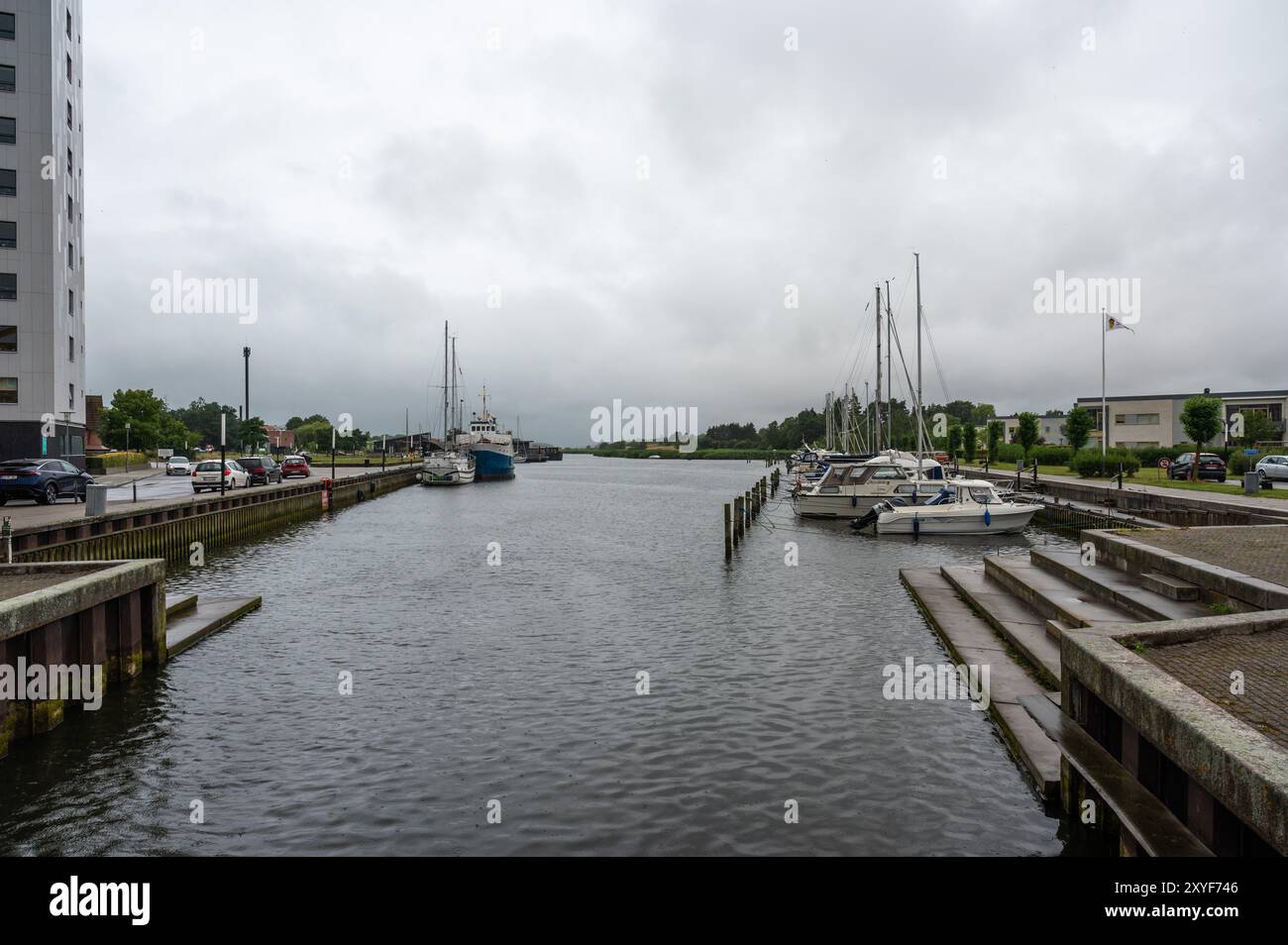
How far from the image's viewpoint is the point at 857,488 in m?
45.1

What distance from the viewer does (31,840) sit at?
8.30 m

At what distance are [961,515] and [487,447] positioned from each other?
7644 cm

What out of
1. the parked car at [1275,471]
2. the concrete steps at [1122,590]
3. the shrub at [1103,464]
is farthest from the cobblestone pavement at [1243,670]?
the shrub at [1103,464]

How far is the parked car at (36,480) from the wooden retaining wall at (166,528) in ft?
16.1

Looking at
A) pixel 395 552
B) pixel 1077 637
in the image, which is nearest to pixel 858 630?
pixel 1077 637

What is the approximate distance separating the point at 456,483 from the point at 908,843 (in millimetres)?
82892

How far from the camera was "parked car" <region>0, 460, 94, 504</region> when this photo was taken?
32.1 metres

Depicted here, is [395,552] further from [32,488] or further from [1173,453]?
[1173,453]

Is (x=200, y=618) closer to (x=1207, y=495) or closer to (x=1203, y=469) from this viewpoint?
(x=1207, y=495)

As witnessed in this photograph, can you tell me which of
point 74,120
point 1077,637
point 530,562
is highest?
point 74,120

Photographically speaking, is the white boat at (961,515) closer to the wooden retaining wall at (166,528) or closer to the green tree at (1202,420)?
the green tree at (1202,420)

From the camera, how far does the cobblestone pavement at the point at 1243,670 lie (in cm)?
678

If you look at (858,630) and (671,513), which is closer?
(858,630)
